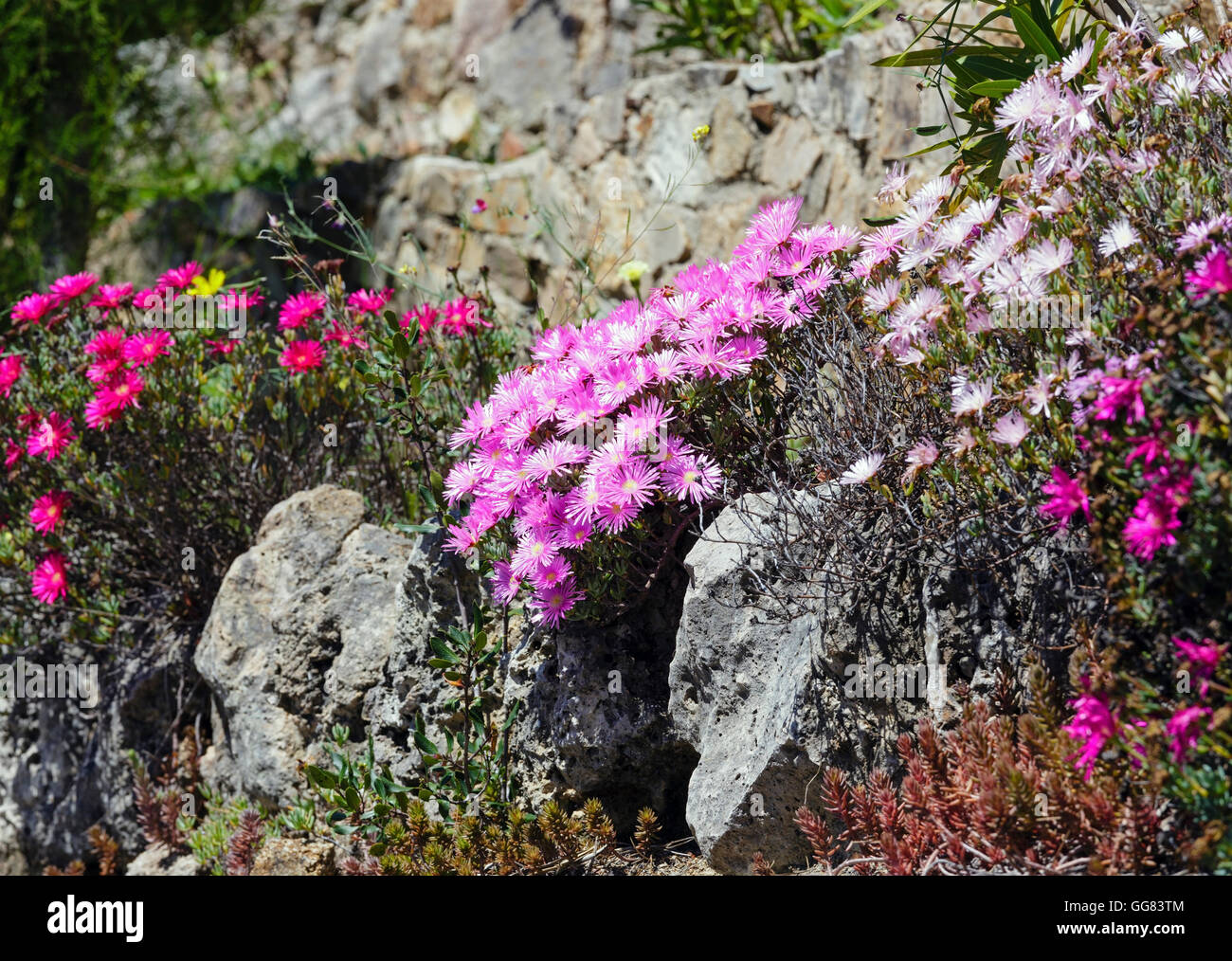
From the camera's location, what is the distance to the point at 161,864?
13.6 feet

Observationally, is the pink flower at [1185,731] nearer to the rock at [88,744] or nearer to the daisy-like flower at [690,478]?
the daisy-like flower at [690,478]

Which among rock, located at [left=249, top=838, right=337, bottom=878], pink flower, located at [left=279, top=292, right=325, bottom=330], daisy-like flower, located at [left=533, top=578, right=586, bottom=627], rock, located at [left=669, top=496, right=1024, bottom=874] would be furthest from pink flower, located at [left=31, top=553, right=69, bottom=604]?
rock, located at [left=669, top=496, right=1024, bottom=874]

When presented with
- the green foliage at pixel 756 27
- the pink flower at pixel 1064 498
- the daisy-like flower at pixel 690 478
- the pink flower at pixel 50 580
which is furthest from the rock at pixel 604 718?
the green foliage at pixel 756 27

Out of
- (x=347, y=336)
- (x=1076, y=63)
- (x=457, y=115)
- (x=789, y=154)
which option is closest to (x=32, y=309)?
(x=347, y=336)

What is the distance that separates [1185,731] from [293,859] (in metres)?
2.51

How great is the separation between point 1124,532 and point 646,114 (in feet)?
14.8

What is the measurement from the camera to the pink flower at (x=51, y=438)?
4082 mm

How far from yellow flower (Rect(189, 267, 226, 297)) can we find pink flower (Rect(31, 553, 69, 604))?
3.79 ft

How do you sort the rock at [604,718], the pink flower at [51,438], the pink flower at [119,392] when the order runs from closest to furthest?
the rock at [604,718] < the pink flower at [119,392] < the pink flower at [51,438]

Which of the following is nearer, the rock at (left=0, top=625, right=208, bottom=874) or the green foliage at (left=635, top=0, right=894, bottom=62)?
the rock at (left=0, top=625, right=208, bottom=874)

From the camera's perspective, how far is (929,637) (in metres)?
2.89

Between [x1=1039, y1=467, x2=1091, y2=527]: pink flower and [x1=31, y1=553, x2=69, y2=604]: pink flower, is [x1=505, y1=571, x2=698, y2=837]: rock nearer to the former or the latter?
[x1=1039, y1=467, x2=1091, y2=527]: pink flower

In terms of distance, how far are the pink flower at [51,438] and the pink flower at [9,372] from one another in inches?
7.2

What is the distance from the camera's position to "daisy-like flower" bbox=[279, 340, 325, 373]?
4164mm
